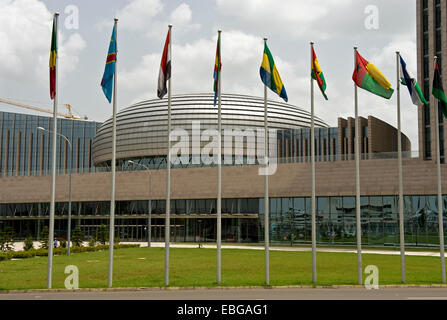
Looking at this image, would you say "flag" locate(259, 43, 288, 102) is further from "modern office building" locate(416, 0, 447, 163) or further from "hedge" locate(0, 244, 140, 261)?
"modern office building" locate(416, 0, 447, 163)

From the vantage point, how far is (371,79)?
2228 centimetres

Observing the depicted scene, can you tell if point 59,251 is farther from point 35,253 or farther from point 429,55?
point 429,55

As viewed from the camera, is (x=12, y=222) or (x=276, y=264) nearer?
(x=276, y=264)

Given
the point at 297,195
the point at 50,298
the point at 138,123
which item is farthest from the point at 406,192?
the point at 138,123

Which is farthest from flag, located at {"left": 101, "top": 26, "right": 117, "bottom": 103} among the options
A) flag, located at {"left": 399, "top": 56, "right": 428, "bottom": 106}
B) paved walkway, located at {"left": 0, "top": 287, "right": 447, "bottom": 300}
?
flag, located at {"left": 399, "top": 56, "right": 428, "bottom": 106}

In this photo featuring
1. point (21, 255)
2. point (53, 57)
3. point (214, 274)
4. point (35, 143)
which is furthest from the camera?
point (35, 143)

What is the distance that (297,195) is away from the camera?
193 ft

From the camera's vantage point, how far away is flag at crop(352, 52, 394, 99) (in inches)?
862

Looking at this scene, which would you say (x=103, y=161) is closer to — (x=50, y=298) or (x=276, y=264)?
Result: (x=276, y=264)

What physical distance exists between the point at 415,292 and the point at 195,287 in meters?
8.75

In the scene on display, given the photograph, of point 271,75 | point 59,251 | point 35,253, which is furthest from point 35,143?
point 271,75

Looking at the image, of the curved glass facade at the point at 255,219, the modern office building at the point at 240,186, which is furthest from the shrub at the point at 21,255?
the curved glass facade at the point at 255,219

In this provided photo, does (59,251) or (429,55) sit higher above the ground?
(429,55)

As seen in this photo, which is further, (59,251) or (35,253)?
(59,251)
